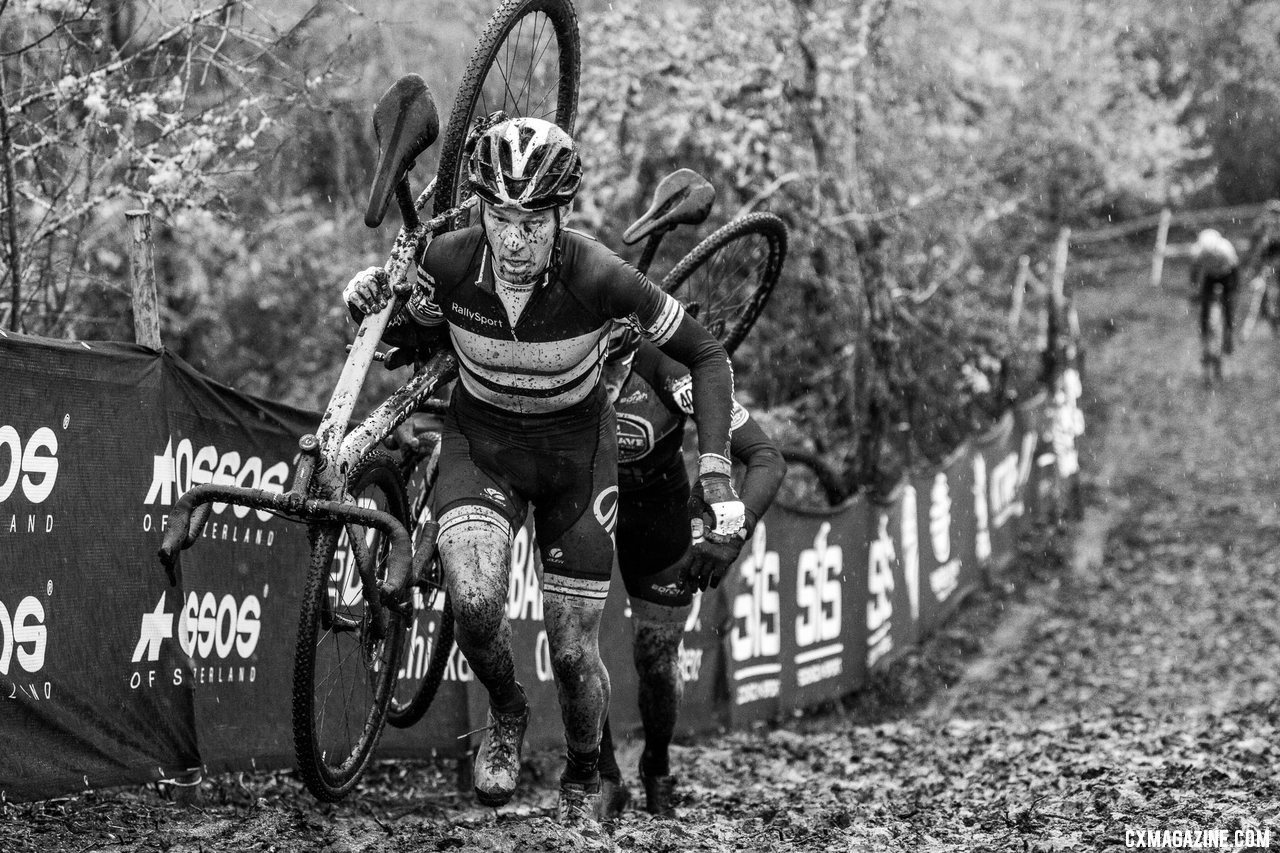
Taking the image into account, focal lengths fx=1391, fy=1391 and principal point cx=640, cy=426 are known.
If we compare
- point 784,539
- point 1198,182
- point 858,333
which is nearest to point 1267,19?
point 1198,182

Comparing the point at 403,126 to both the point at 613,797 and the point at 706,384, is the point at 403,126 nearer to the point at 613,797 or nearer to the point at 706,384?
the point at 706,384

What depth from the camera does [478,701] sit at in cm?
748

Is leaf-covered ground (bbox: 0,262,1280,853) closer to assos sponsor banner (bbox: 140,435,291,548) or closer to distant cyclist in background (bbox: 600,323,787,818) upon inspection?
distant cyclist in background (bbox: 600,323,787,818)

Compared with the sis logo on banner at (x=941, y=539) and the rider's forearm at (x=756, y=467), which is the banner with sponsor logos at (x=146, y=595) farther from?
the sis logo on banner at (x=941, y=539)

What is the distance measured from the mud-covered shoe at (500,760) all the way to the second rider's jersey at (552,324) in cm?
119

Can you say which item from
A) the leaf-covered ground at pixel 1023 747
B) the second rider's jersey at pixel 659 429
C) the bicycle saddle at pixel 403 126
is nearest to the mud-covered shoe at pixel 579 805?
the leaf-covered ground at pixel 1023 747

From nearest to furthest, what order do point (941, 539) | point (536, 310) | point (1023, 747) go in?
1. point (536, 310)
2. point (1023, 747)
3. point (941, 539)

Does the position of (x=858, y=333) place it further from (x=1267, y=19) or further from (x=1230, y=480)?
(x=1267, y=19)

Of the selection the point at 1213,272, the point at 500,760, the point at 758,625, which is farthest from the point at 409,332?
the point at 1213,272

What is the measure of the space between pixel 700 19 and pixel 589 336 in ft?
28.9

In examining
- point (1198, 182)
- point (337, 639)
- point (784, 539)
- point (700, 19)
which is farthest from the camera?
point (1198, 182)

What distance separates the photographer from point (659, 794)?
662 centimetres

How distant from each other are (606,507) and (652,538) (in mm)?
1058

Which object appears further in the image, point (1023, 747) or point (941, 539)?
point (941, 539)
